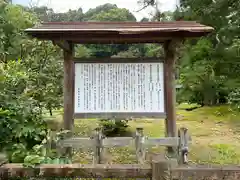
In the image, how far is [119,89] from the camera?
4.82m

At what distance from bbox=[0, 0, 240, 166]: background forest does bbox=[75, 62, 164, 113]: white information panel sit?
0.82m

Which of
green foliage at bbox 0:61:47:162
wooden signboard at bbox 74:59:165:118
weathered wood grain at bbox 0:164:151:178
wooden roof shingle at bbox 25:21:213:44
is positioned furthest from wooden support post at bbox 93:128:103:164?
weathered wood grain at bbox 0:164:151:178

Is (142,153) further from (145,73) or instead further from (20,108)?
(20,108)

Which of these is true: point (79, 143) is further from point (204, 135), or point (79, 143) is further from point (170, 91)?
point (204, 135)

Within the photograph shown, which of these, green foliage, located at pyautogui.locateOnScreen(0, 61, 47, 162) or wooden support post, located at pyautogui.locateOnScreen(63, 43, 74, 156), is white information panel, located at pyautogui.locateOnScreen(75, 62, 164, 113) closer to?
wooden support post, located at pyautogui.locateOnScreen(63, 43, 74, 156)

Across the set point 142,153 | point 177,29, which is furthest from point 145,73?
point 142,153

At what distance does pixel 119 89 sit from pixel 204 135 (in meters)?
3.74

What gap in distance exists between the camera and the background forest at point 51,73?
13.2 ft

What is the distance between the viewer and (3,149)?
376 cm

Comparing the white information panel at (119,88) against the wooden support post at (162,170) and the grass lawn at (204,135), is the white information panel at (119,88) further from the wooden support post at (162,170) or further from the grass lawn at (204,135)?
the wooden support post at (162,170)

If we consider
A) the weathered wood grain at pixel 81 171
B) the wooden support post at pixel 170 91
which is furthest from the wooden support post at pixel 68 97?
the weathered wood grain at pixel 81 171

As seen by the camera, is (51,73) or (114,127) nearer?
(114,127)

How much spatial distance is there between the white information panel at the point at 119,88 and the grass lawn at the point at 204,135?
3.60 feet

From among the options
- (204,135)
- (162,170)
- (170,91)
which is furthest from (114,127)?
(162,170)
